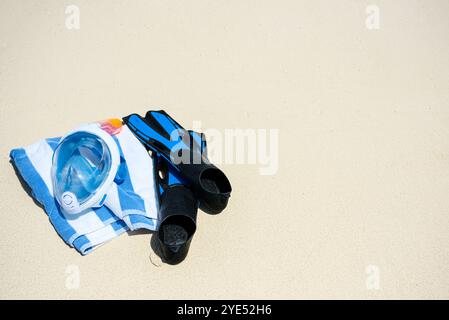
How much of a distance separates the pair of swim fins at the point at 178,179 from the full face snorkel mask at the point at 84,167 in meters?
0.15

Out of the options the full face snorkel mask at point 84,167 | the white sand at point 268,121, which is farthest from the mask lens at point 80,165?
the white sand at point 268,121

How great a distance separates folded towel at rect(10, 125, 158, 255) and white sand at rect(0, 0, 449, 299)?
49 millimetres

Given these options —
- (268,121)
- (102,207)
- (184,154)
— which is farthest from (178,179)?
(268,121)

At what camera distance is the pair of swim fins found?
1.25 meters

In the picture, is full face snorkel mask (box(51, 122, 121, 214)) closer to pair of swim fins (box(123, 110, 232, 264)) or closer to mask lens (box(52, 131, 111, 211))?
mask lens (box(52, 131, 111, 211))

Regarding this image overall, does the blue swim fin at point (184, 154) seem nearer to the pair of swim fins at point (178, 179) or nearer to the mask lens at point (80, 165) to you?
the pair of swim fins at point (178, 179)

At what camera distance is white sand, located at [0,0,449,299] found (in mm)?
1290

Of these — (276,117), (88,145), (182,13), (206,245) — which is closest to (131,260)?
(206,245)

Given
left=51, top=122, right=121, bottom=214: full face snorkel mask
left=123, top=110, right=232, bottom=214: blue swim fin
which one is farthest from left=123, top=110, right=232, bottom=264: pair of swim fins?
left=51, top=122, right=121, bottom=214: full face snorkel mask

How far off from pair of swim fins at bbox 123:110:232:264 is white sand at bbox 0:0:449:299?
90 millimetres

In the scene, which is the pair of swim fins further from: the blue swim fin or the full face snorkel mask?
the full face snorkel mask

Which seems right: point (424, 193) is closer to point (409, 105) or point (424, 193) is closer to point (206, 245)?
point (409, 105)

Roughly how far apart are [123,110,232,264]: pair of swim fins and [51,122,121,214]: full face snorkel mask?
0.15m

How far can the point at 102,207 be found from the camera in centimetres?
134
